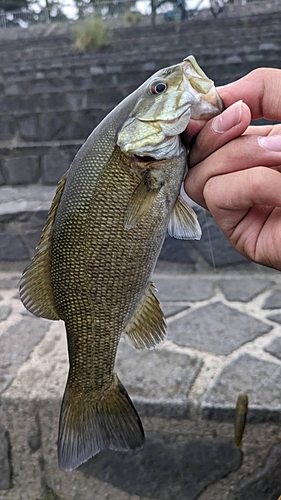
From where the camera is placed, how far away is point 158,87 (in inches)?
46.4

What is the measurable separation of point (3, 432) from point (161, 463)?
0.67 meters

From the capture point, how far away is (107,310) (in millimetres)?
1323

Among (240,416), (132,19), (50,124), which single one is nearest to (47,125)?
(50,124)

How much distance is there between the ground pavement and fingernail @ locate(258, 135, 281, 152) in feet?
3.63

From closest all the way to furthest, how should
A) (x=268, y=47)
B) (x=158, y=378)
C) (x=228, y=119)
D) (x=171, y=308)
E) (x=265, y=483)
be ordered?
(x=228, y=119) → (x=265, y=483) → (x=158, y=378) → (x=171, y=308) → (x=268, y=47)

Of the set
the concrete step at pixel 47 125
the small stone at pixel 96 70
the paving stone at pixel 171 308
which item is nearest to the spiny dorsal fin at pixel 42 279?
the paving stone at pixel 171 308

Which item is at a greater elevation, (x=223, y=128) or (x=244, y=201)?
(x=223, y=128)

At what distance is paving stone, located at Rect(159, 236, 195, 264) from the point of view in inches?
132

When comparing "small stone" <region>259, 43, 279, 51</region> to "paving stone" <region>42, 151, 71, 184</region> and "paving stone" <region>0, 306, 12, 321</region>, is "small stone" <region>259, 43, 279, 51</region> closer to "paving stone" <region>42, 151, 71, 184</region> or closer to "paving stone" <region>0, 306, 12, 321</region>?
"paving stone" <region>42, 151, 71, 184</region>

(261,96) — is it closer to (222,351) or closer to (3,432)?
(222,351)

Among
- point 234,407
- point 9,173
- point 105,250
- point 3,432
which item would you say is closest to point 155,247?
point 105,250

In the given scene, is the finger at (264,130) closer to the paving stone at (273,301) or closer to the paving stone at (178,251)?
the paving stone at (273,301)

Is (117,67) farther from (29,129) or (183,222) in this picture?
(183,222)

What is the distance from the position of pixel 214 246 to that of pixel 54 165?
5.45ft
